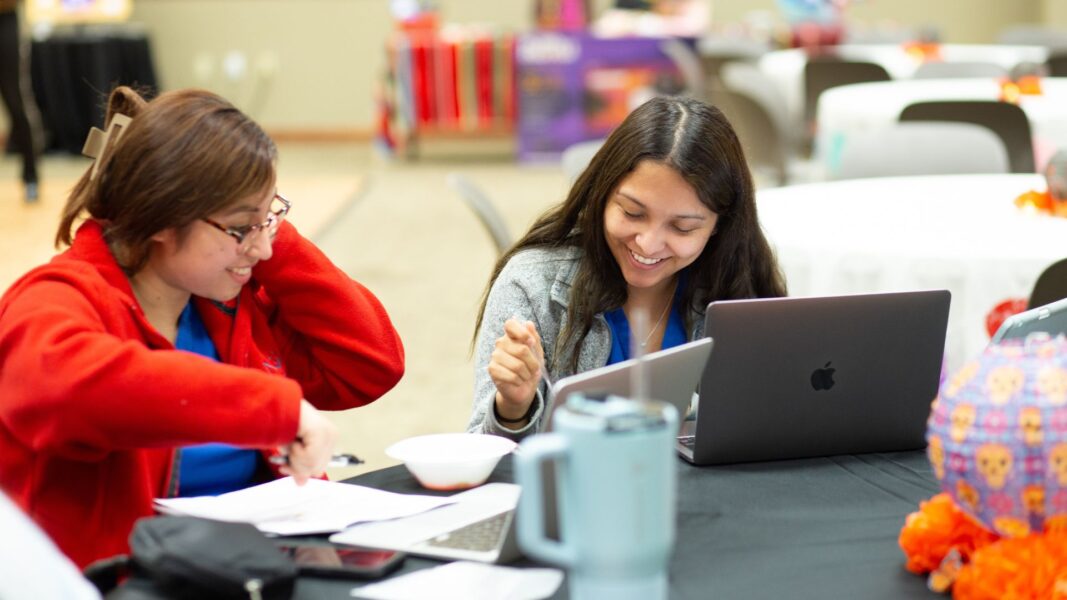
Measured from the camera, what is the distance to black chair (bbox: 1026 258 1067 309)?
2207 mm

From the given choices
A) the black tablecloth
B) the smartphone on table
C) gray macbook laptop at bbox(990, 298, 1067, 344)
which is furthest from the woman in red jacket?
the black tablecloth

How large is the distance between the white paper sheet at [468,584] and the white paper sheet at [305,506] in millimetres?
152

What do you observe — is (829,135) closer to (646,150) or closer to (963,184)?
(963,184)

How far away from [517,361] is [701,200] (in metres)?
0.46

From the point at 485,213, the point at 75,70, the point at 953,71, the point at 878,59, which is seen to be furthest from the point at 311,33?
the point at 485,213

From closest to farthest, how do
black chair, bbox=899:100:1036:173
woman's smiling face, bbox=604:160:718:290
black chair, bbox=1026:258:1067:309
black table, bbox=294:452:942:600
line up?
black table, bbox=294:452:942:600 < woman's smiling face, bbox=604:160:718:290 < black chair, bbox=1026:258:1067:309 < black chair, bbox=899:100:1036:173

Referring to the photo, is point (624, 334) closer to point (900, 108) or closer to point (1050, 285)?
point (1050, 285)

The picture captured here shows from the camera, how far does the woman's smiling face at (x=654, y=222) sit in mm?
1883

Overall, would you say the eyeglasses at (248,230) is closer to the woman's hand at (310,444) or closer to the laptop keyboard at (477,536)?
the woman's hand at (310,444)

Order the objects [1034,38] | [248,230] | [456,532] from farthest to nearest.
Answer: [1034,38]
[248,230]
[456,532]

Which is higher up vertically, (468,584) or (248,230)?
(248,230)

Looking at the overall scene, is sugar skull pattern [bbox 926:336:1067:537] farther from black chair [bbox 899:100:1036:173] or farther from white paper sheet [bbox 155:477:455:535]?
black chair [bbox 899:100:1036:173]

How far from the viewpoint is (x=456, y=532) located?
49.7 inches

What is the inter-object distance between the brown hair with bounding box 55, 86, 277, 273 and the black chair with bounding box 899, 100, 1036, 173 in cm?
306
